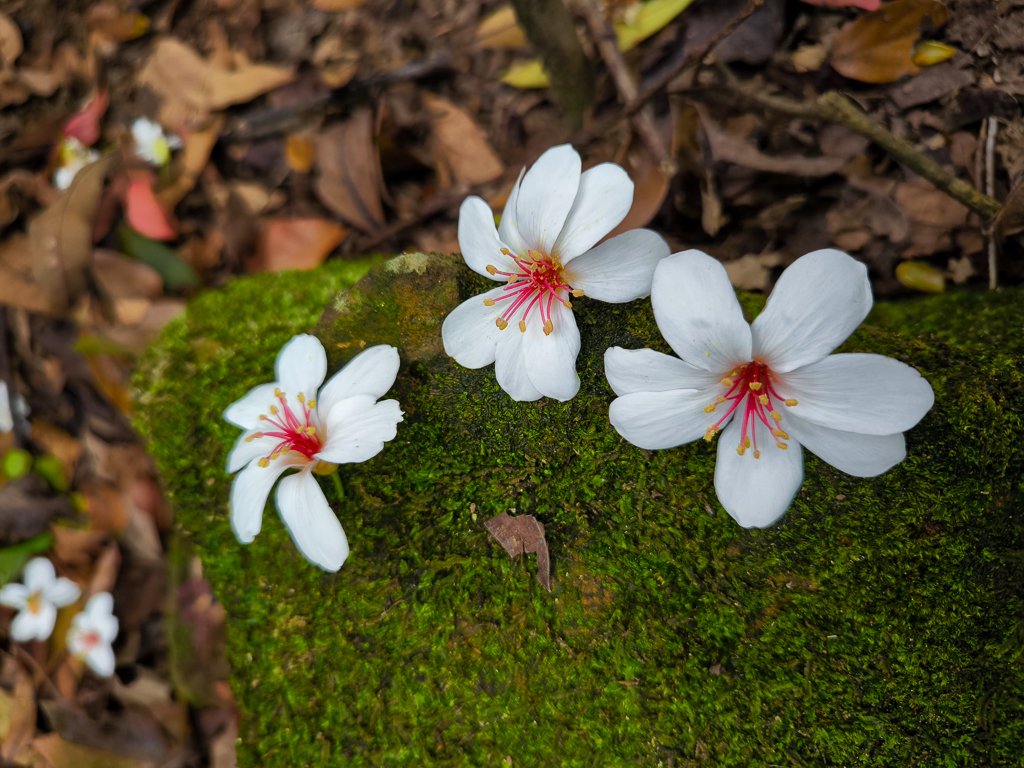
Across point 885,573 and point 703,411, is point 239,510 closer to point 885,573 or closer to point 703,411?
point 703,411

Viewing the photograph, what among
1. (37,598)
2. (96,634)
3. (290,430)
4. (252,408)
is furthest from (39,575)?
(290,430)

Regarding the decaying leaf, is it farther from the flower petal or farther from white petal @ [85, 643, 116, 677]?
white petal @ [85, 643, 116, 677]

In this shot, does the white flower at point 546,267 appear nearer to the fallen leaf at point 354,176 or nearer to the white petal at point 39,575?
the fallen leaf at point 354,176

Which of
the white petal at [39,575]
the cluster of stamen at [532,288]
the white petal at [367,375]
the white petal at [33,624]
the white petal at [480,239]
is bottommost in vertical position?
the white petal at [33,624]

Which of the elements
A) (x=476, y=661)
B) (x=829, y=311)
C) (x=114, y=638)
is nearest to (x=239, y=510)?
(x=476, y=661)

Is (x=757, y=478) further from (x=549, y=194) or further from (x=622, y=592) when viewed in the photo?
(x=549, y=194)

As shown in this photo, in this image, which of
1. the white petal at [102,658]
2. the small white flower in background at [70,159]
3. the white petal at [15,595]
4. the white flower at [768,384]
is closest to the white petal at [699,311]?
the white flower at [768,384]
